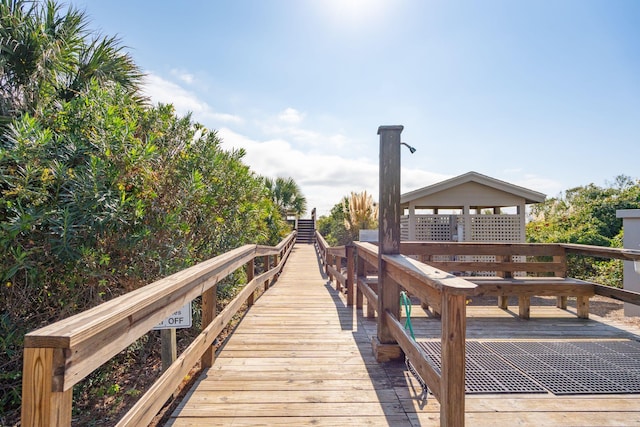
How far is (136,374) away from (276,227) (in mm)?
8979

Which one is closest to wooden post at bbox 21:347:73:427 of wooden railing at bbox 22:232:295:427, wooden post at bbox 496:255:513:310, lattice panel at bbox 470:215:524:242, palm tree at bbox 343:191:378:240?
wooden railing at bbox 22:232:295:427

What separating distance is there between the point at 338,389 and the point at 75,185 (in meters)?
2.43

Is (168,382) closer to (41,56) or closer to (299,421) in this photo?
(299,421)

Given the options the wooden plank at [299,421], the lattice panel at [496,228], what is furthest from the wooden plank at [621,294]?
the lattice panel at [496,228]

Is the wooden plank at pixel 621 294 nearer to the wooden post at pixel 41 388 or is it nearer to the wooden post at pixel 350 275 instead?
the wooden post at pixel 350 275

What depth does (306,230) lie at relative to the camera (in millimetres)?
20625

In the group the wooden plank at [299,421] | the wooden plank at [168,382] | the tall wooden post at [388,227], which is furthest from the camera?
the tall wooden post at [388,227]

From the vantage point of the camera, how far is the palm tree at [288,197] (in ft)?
64.6

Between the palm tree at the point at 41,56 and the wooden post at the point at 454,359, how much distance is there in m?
3.49

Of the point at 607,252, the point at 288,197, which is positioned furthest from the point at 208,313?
the point at 288,197

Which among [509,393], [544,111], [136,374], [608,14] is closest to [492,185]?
[544,111]

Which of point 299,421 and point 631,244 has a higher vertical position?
point 631,244

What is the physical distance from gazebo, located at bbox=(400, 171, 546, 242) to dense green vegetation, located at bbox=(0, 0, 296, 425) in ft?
18.2

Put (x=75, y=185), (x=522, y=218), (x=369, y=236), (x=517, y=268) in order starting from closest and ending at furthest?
(x=75, y=185) → (x=517, y=268) → (x=369, y=236) → (x=522, y=218)
